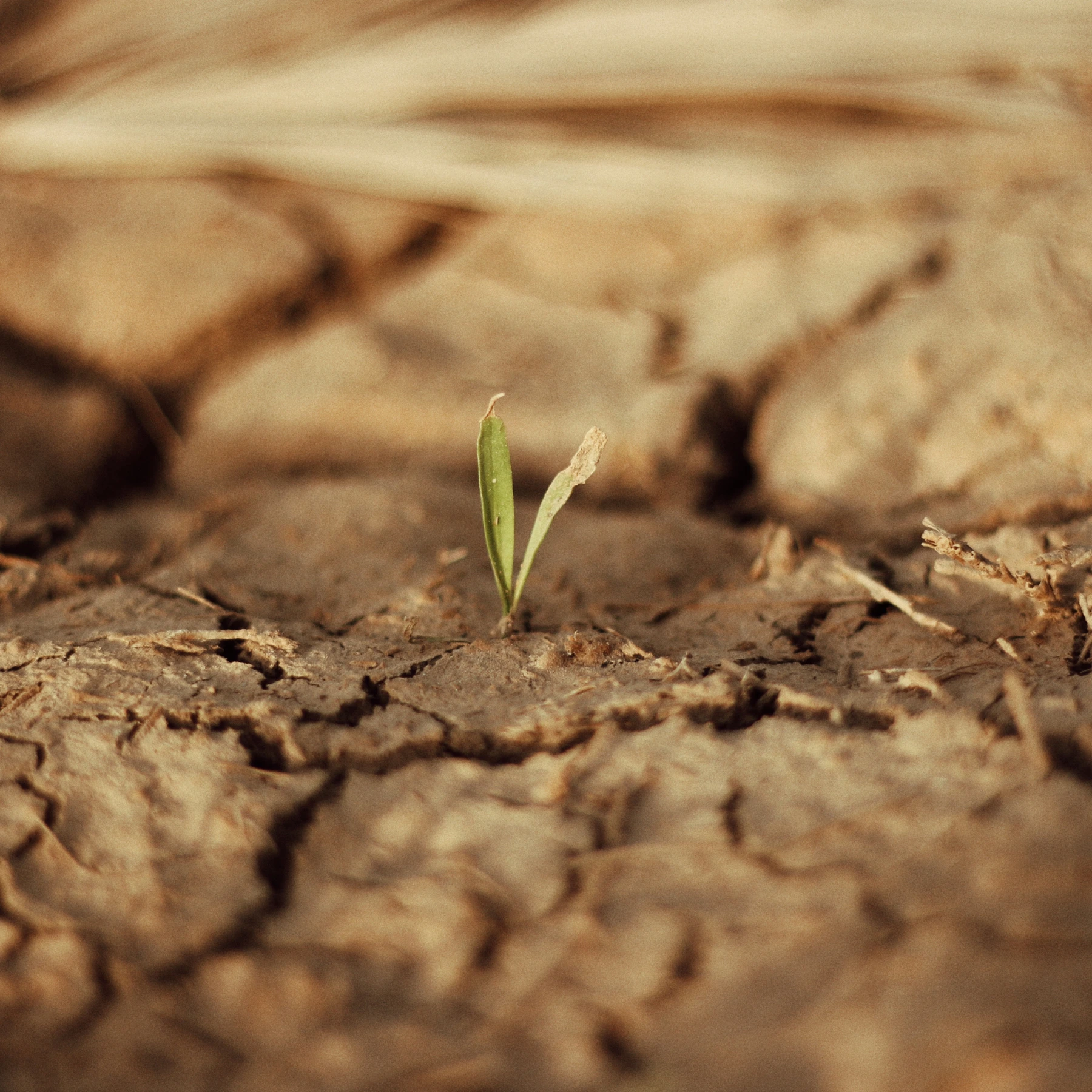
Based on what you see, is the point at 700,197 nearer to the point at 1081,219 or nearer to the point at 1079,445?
the point at 1081,219

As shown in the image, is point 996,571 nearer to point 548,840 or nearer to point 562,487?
point 562,487

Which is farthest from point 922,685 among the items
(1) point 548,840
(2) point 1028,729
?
(1) point 548,840

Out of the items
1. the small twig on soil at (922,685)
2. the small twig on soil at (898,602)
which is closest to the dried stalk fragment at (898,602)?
the small twig on soil at (898,602)

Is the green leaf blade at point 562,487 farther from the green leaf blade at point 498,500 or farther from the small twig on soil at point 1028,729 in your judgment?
the small twig on soil at point 1028,729

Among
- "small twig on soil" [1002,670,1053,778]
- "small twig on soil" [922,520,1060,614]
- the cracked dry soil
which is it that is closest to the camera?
the cracked dry soil

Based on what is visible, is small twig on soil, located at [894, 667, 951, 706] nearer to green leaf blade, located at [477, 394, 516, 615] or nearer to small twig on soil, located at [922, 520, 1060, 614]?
small twig on soil, located at [922, 520, 1060, 614]

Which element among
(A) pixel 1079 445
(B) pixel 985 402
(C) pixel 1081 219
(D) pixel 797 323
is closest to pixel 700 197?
(D) pixel 797 323

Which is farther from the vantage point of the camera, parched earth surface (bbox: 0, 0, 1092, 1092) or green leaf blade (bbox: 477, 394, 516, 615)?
green leaf blade (bbox: 477, 394, 516, 615)

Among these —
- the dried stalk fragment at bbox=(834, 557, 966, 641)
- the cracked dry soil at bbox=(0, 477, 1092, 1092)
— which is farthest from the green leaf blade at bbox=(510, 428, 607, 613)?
the dried stalk fragment at bbox=(834, 557, 966, 641)
